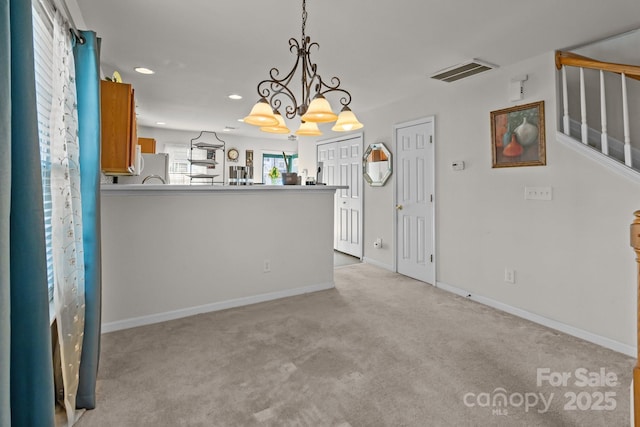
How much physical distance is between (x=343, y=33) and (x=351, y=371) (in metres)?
2.44

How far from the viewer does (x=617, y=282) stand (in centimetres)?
243

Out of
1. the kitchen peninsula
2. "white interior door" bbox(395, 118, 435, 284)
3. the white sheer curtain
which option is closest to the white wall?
"white interior door" bbox(395, 118, 435, 284)

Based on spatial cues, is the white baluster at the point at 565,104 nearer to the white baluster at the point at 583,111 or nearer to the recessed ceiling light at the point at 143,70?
the white baluster at the point at 583,111

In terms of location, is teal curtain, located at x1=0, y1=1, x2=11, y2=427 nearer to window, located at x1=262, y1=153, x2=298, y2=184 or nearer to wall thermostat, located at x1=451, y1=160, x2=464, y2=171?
wall thermostat, located at x1=451, y1=160, x2=464, y2=171

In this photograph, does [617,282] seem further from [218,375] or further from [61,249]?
[61,249]

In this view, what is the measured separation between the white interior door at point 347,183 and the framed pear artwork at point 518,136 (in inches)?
89.3

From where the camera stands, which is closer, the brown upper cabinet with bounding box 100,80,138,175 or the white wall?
the brown upper cabinet with bounding box 100,80,138,175

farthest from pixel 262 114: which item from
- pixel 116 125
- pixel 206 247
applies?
pixel 206 247

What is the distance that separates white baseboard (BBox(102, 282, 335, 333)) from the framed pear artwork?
7.45 ft

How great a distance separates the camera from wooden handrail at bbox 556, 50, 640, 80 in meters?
2.18

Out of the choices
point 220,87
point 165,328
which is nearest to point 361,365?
point 165,328

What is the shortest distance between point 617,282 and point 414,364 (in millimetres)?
1711

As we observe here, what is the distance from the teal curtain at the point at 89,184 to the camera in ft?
5.66

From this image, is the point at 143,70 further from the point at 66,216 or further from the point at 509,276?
the point at 509,276
